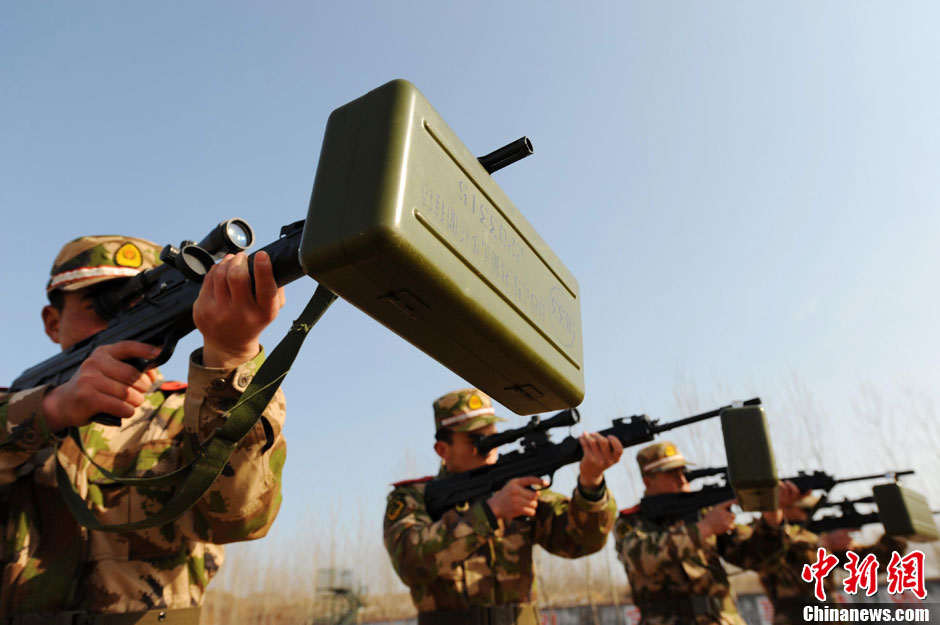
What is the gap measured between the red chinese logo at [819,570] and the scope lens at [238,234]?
336 inches

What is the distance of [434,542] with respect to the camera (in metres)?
4.23

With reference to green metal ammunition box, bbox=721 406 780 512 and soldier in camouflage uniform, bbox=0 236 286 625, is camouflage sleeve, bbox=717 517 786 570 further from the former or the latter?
soldier in camouflage uniform, bbox=0 236 286 625

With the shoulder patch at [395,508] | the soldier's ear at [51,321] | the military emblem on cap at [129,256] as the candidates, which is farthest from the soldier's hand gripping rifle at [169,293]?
the shoulder patch at [395,508]

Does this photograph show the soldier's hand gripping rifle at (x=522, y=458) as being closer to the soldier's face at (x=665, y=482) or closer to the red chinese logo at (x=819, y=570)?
the soldier's face at (x=665, y=482)

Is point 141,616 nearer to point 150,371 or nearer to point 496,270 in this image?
point 150,371

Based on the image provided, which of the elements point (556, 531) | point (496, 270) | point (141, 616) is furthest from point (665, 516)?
point (496, 270)

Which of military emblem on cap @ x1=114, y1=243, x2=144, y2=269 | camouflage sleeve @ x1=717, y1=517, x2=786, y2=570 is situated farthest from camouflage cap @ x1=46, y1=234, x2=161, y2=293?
camouflage sleeve @ x1=717, y1=517, x2=786, y2=570

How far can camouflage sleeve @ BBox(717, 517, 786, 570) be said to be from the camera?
7.38 meters

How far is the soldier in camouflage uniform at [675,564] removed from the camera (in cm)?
605

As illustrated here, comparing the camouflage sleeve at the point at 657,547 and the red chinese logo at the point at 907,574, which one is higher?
the camouflage sleeve at the point at 657,547

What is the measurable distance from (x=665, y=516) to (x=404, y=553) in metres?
3.73

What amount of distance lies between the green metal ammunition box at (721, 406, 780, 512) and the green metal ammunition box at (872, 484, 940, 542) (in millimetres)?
3404

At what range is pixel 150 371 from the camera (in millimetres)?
2094

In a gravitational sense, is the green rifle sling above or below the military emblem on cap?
A: below
